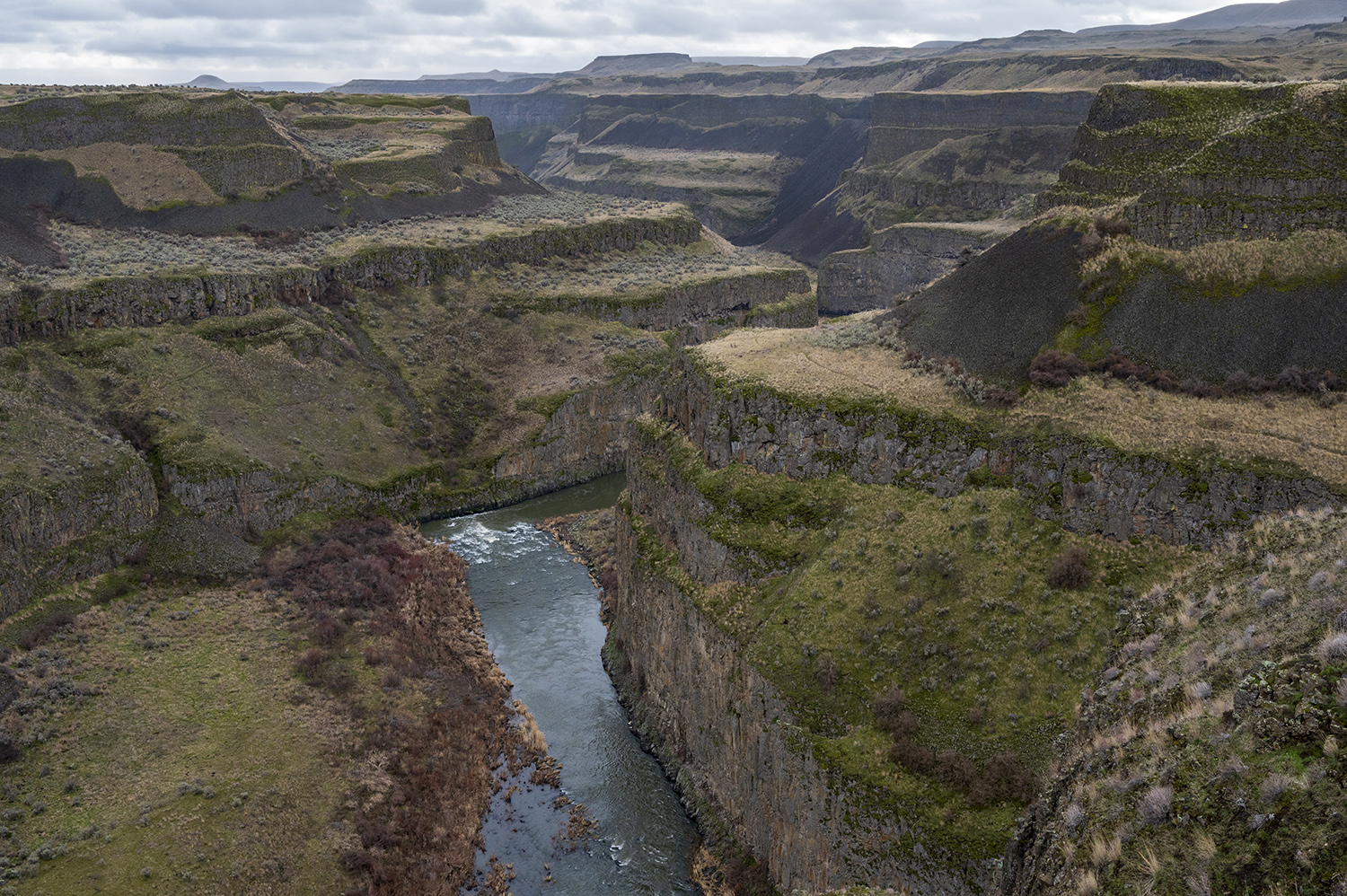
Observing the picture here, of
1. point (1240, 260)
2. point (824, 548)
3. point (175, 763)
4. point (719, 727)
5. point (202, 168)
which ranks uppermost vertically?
point (202, 168)

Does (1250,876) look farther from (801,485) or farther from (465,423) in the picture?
(465,423)

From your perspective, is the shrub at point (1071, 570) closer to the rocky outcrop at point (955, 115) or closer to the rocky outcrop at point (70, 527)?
the rocky outcrop at point (70, 527)

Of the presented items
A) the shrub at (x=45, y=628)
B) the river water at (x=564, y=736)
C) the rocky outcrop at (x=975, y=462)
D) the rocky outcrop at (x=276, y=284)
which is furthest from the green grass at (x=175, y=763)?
the rocky outcrop at (x=276, y=284)

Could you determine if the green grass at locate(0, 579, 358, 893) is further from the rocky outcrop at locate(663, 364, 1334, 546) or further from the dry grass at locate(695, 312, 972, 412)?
the dry grass at locate(695, 312, 972, 412)

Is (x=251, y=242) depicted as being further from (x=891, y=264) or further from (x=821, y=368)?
(x=891, y=264)

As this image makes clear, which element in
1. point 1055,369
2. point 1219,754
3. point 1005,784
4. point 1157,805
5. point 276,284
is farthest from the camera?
point 276,284

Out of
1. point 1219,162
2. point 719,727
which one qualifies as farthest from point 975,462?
point 1219,162
